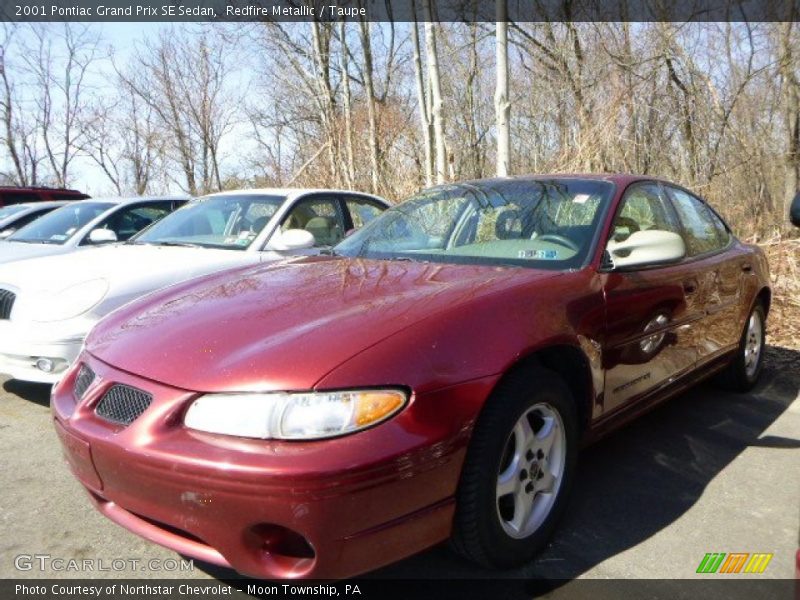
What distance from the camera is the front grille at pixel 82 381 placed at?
2346mm

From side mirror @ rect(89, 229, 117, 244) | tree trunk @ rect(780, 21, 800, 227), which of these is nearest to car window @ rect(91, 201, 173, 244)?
side mirror @ rect(89, 229, 117, 244)

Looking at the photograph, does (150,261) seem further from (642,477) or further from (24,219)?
(24,219)

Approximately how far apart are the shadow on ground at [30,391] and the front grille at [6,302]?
0.59 metres

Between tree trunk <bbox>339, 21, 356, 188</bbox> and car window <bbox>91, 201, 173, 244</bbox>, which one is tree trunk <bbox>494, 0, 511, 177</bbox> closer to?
car window <bbox>91, 201, 173, 244</bbox>

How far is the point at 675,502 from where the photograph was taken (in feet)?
9.58

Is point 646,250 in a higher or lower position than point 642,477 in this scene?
higher

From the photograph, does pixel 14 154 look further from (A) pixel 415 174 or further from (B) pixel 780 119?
(B) pixel 780 119

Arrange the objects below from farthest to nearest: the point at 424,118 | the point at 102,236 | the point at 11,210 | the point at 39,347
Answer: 1. the point at 424,118
2. the point at 11,210
3. the point at 102,236
4. the point at 39,347

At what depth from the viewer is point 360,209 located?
6199 mm

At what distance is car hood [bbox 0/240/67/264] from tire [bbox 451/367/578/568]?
16.6ft

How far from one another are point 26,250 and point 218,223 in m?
2.13

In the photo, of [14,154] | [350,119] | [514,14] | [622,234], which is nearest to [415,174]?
[350,119]

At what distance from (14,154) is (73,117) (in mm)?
3173

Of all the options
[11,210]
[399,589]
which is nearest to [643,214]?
[399,589]
